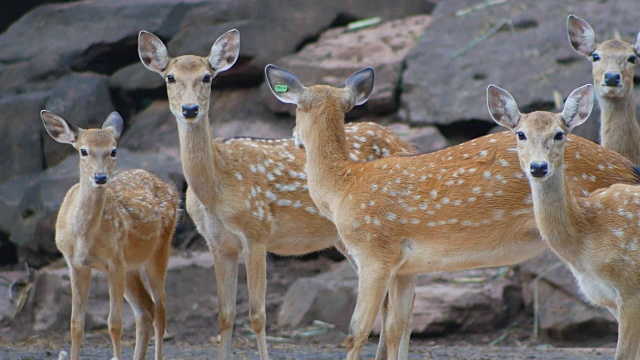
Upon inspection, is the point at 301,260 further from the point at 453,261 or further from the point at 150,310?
the point at 453,261

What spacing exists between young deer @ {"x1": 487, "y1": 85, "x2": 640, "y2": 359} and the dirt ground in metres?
3.17

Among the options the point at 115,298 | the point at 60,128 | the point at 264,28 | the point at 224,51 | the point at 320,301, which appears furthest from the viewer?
the point at 264,28

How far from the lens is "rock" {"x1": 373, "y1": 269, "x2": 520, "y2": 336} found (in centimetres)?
1116

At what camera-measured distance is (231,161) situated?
30.1ft

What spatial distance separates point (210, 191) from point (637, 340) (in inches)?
144

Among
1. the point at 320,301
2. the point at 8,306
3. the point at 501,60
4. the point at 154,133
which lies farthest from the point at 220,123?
the point at 501,60

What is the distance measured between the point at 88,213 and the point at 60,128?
33.7 inches

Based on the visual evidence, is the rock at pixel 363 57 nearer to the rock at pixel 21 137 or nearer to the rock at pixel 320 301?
the rock at pixel 320 301

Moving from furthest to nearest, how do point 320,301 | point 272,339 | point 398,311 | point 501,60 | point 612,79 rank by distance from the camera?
point 501,60 → point 320,301 → point 272,339 → point 612,79 → point 398,311

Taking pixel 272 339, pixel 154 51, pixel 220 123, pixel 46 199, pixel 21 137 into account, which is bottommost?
pixel 272 339

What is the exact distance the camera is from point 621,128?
31.4ft

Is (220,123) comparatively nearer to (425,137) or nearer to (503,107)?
(425,137)

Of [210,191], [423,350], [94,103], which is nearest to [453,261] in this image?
[210,191]

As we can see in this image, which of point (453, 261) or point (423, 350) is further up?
point (453, 261)
